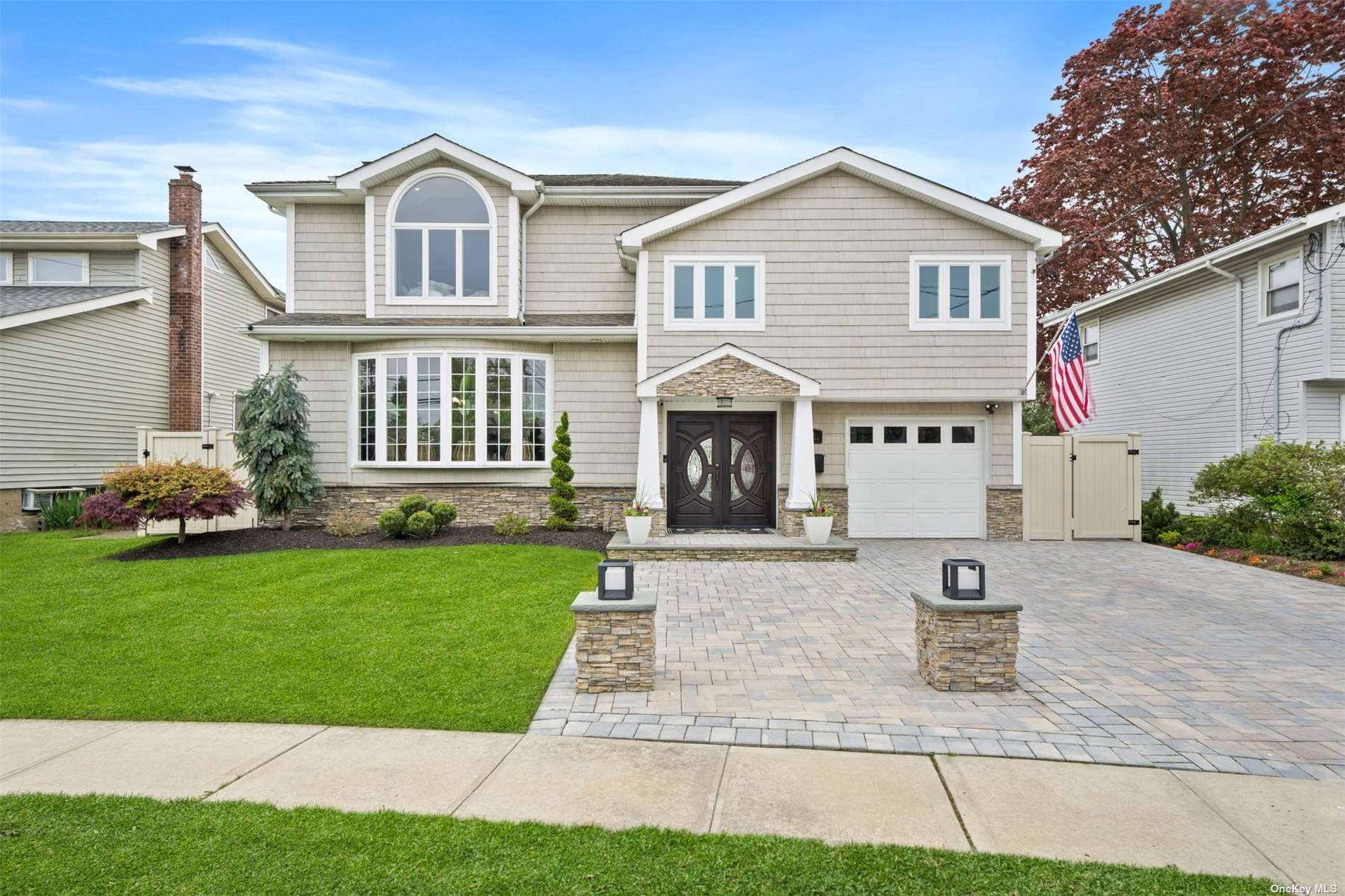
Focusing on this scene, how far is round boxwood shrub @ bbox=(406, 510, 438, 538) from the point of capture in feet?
38.2

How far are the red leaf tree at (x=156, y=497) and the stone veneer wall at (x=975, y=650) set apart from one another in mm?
10676

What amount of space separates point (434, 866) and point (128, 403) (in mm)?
18260

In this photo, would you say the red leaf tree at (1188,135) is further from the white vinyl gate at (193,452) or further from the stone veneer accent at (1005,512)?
the white vinyl gate at (193,452)

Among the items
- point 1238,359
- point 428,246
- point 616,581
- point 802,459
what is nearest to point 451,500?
point 428,246

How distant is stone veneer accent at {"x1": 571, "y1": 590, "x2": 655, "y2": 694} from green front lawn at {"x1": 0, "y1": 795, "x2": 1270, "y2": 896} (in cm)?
200

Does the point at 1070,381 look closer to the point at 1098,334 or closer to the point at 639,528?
the point at 639,528

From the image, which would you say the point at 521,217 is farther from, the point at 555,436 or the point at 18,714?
the point at 18,714

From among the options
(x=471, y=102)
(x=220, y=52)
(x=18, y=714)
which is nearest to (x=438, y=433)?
(x=220, y=52)

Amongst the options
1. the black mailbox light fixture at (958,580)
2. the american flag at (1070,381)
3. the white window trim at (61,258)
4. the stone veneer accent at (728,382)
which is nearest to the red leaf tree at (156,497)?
the stone veneer accent at (728,382)

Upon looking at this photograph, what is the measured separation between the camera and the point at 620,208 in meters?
14.4

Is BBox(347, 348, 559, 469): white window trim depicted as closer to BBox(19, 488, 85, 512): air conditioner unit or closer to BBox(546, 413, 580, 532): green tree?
BBox(546, 413, 580, 532): green tree

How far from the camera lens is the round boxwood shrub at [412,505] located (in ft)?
40.0

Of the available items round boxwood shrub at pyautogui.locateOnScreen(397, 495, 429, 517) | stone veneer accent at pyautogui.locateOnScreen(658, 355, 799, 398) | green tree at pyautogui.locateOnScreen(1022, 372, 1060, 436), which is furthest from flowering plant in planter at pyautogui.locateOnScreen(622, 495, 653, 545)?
green tree at pyautogui.locateOnScreen(1022, 372, 1060, 436)

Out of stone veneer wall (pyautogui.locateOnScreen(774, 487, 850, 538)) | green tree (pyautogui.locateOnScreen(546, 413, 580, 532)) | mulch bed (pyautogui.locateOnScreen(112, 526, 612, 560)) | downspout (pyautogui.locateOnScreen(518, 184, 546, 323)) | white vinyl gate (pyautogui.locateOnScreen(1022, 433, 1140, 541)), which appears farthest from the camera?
downspout (pyautogui.locateOnScreen(518, 184, 546, 323))
